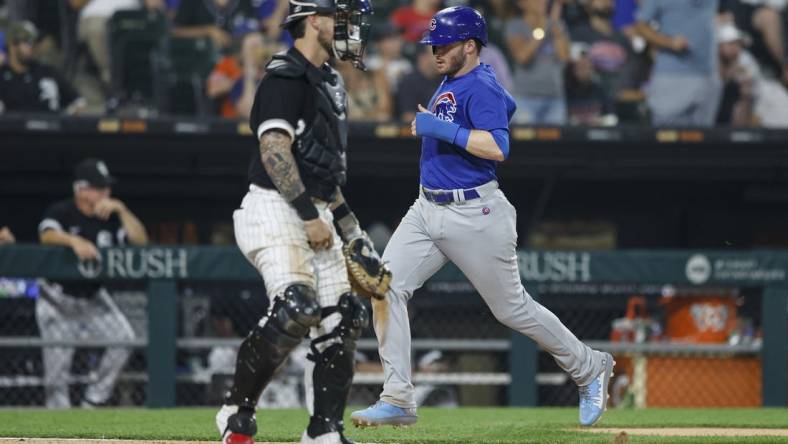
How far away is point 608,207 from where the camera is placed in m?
10.7

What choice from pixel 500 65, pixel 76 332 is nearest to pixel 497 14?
pixel 500 65

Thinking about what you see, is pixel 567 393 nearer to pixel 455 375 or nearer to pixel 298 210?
pixel 455 375

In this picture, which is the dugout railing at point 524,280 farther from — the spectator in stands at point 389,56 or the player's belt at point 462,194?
the player's belt at point 462,194

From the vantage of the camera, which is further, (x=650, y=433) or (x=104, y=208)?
(x=104, y=208)

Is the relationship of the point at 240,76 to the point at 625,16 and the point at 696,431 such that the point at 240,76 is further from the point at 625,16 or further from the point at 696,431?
the point at 696,431

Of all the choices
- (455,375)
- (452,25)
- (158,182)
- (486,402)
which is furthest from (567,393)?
(452,25)

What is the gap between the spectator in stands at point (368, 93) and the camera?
9508 millimetres

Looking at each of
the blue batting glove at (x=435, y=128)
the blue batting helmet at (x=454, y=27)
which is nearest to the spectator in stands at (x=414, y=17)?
the blue batting helmet at (x=454, y=27)

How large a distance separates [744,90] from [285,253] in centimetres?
645

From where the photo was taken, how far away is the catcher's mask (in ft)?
14.6

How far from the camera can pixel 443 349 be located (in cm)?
806

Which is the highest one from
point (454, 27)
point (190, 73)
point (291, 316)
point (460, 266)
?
point (454, 27)

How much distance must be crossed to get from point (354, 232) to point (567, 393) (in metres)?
4.51

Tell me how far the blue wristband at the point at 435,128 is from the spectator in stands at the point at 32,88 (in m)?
4.60
